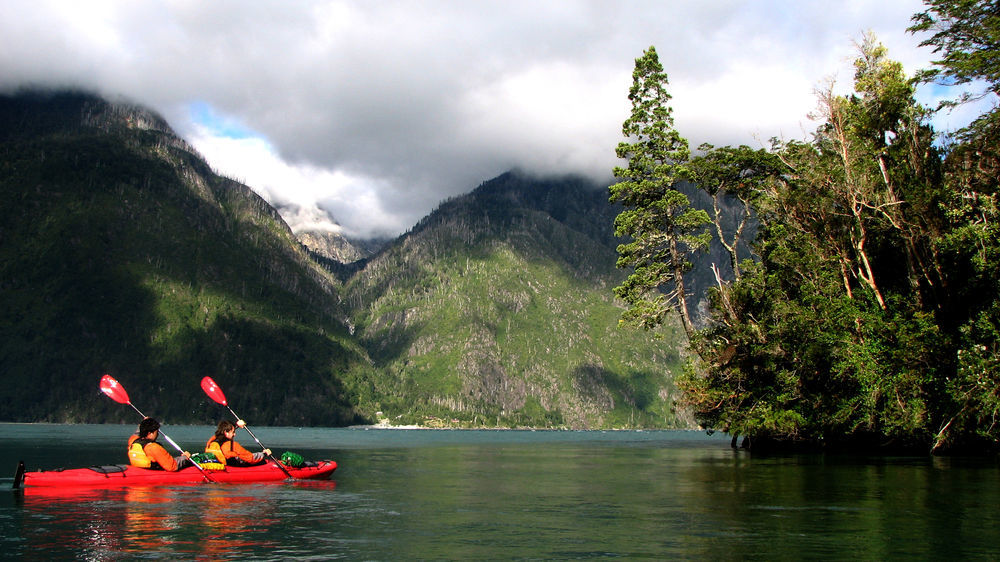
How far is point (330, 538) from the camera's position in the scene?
20.8m

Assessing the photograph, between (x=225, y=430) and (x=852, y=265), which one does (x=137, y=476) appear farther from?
(x=852, y=265)

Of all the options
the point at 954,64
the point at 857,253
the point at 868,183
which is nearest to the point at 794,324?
the point at 857,253

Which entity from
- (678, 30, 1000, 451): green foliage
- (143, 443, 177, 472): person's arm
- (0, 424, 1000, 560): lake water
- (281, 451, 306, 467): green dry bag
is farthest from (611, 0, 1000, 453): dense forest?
(143, 443, 177, 472): person's arm

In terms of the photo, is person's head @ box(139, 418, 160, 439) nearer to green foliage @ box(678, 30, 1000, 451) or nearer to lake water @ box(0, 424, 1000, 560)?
lake water @ box(0, 424, 1000, 560)

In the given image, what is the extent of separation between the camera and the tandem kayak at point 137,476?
1233 inches

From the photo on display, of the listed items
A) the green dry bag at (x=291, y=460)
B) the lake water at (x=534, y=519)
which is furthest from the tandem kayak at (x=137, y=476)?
the lake water at (x=534, y=519)

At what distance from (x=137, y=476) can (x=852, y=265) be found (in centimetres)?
4560

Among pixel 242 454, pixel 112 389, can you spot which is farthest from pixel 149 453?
pixel 112 389

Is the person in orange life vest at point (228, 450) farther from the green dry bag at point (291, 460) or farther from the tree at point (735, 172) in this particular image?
the tree at point (735, 172)

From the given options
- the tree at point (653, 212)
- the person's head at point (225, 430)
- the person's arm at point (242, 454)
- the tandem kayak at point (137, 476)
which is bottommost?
the tandem kayak at point (137, 476)

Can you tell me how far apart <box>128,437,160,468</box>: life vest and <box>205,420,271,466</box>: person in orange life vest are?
2.85 meters

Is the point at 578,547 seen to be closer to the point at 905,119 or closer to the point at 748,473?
the point at 748,473

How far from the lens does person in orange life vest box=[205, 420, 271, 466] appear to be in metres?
35.7

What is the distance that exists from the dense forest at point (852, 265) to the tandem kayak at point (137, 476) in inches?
1339
